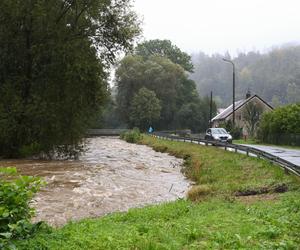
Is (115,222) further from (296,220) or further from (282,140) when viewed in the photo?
(282,140)

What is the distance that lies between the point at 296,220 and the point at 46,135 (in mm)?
23257

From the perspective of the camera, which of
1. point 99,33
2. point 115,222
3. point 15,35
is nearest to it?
point 115,222

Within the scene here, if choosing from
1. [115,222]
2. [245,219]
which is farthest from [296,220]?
[115,222]

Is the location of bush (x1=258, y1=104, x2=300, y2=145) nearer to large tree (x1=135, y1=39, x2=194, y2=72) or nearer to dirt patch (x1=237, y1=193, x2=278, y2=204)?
dirt patch (x1=237, y1=193, x2=278, y2=204)

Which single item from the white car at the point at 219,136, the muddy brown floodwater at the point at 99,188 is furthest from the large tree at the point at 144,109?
the muddy brown floodwater at the point at 99,188

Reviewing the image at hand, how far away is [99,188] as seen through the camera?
18.2 m

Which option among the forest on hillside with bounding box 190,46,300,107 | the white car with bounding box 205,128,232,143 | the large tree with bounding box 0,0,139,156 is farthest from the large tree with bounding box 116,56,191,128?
the large tree with bounding box 0,0,139,156

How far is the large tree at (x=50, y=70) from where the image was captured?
28828 mm

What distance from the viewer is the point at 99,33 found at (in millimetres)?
32719

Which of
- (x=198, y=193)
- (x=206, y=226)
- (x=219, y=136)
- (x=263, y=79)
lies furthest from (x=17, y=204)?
(x=263, y=79)

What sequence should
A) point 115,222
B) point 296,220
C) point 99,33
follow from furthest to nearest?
1. point 99,33
2. point 115,222
3. point 296,220

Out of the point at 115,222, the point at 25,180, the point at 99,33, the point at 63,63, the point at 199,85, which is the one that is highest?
the point at 199,85

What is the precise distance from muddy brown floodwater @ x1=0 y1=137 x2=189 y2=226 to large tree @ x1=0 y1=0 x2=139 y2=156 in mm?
2729

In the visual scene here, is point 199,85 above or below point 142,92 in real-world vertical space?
above
